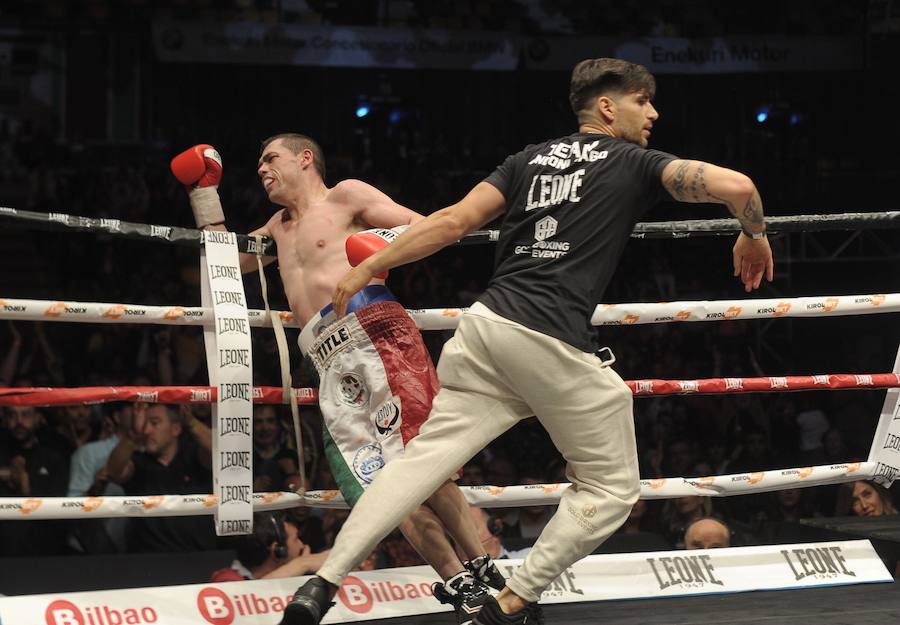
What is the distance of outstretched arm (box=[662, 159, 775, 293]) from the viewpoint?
6.29ft

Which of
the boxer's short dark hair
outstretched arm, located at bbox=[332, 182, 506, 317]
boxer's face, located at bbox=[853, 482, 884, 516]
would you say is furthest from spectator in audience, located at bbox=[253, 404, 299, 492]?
the boxer's short dark hair

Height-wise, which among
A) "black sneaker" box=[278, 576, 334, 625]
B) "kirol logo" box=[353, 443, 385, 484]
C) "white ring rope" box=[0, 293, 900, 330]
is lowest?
"black sneaker" box=[278, 576, 334, 625]

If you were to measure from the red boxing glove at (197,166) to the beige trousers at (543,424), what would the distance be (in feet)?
3.55

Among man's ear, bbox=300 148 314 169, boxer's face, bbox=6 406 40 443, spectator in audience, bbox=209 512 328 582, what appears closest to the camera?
man's ear, bbox=300 148 314 169

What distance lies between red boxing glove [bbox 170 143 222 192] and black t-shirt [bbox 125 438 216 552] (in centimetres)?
148

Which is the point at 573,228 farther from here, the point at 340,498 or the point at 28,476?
the point at 28,476

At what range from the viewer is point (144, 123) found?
12039 millimetres

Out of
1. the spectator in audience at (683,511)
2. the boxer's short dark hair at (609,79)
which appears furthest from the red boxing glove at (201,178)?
the spectator in audience at (683,511)

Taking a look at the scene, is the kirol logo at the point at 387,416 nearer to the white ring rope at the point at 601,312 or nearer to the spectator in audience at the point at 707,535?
the white ring rope at the point at 601,312

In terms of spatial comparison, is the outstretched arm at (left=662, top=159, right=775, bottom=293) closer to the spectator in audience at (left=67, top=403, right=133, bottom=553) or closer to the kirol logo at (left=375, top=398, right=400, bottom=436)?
the kirol logo at (left=375, top=398, right=400, bottom=436)

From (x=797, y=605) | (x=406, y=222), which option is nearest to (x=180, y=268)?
(x=406, y=222)

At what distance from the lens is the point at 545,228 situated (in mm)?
2086

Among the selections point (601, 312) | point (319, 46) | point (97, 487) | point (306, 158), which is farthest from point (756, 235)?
point (319, 46)

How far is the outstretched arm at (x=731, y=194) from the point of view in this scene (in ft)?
6.29
